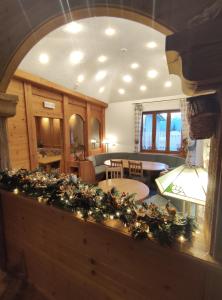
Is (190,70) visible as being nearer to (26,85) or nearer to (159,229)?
(159,229)

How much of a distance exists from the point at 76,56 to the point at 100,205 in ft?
11.4

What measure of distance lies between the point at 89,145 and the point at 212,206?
17.3 ft

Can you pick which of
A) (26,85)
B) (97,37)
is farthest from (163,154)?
(26,85)

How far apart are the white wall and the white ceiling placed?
1.62 ft

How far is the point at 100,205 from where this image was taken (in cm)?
122

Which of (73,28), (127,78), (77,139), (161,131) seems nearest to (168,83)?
(127,78)

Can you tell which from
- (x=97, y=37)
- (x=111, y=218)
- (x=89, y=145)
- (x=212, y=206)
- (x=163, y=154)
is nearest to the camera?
(x=212, y=206)

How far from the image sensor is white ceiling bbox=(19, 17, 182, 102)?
2.89 metres

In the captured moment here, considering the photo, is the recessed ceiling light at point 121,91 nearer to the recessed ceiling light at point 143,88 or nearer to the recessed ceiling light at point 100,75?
the recessed ceiling light at point 143,88

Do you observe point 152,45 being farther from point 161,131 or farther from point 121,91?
point 161,131

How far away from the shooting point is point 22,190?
1.63m

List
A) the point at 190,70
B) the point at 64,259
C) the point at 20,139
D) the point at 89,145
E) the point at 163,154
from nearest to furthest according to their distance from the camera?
the point at 190,70 < the point at 64,259 < the point at 20,139 < the point at 163,154 < the point at 89,145

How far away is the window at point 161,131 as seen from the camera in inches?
217

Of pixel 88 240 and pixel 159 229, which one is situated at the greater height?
pixel 159 229
